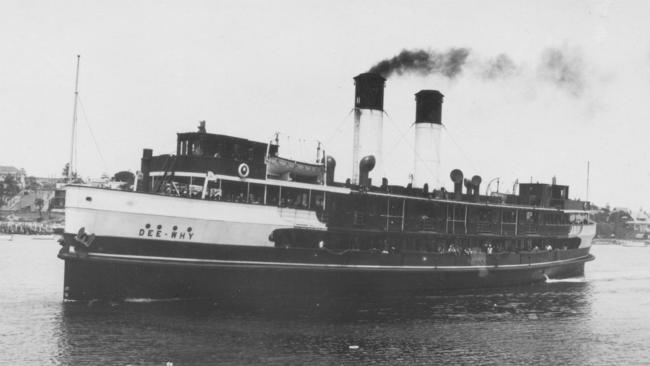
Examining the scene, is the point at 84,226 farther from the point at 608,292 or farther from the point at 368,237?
the point at 608,292

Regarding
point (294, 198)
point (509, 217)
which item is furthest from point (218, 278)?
point (509, 217)

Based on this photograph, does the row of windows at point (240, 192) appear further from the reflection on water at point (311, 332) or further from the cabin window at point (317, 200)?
the reflection on water at point (311, 332)

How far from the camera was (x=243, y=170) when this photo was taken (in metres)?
26.6

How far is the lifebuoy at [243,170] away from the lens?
2642cm

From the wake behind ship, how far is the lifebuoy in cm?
4

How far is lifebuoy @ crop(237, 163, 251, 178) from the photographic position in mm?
26422

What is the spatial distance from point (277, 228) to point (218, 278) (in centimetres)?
341

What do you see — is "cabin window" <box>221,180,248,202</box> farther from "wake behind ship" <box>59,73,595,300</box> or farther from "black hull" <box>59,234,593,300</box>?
"black hull" <box>59,234,593,300</box>

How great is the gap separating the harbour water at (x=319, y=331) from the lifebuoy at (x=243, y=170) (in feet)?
16.9

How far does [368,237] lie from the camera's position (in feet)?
103

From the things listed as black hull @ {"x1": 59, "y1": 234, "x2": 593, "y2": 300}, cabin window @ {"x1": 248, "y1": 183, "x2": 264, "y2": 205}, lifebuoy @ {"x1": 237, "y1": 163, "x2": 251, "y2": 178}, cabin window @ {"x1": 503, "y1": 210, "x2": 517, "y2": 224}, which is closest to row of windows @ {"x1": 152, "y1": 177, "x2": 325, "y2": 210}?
cabin window @ {"x1": 248, "y1": 183, "x2": 264, "y2": 205}

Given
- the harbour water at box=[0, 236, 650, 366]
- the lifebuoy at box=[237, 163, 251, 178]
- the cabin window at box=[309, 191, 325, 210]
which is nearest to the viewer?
the harbour water at box=[0, 236, 650, 366]

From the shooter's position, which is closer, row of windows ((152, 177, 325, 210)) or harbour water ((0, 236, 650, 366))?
harbour water ((0, 236, 650, 366))

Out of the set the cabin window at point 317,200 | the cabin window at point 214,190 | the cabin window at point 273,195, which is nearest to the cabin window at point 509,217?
the cabin window at point 317,200
